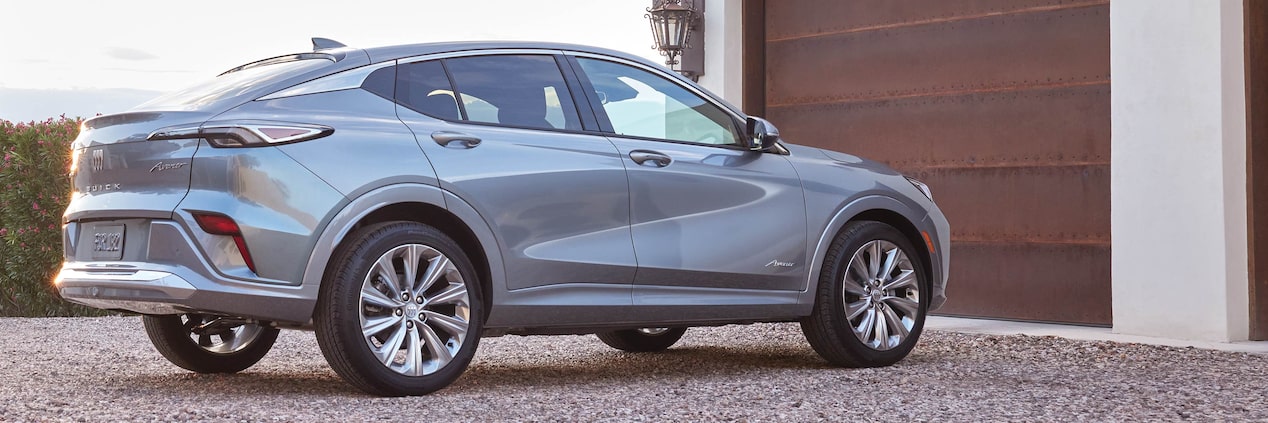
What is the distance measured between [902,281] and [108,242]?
3586mm

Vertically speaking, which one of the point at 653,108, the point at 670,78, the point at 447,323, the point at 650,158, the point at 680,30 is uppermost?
the point at 680,30

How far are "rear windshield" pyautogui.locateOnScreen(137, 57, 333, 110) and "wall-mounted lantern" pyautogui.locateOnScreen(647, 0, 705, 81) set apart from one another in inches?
228

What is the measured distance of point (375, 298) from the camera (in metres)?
5.15

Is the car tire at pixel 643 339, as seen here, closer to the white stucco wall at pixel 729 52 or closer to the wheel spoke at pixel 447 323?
the wheel spoke at pixel 447 323

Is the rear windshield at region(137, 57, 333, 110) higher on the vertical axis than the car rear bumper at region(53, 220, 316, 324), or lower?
higher

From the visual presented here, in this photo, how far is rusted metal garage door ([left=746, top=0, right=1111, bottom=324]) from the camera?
906 centimetres

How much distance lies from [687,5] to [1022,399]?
632 cm

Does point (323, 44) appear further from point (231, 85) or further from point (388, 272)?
point (388, 272)

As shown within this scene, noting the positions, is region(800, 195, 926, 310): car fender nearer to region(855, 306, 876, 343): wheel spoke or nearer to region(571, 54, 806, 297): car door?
region(571, 54, 806, 297): car door

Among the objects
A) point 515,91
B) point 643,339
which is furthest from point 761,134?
point 643,339

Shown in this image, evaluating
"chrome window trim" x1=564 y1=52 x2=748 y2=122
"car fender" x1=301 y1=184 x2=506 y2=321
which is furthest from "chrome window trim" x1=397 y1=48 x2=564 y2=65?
"car fender" x1=301 y1=184 x2=506 y2=321

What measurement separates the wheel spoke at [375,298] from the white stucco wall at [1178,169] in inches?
196

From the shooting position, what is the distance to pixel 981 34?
9609mm

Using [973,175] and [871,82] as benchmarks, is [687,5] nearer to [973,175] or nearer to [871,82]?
[871,82]
